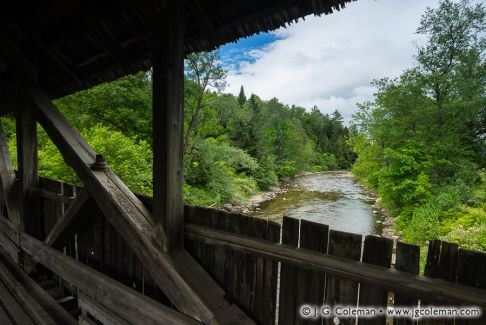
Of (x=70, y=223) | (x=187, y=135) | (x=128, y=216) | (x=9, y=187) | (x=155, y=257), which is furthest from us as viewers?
(x=187, y=135)

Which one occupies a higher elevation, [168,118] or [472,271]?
[168,118]

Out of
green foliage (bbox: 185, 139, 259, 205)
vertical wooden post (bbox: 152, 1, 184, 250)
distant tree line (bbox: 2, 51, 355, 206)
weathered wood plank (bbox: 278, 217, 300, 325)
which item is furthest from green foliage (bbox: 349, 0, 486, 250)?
vertical wooden post (bbox: 152, 1, 184, 250)

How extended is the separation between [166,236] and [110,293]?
77 centimetres

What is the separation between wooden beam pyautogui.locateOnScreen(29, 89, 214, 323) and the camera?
5.11ft

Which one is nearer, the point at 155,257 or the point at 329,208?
the point at 155,257

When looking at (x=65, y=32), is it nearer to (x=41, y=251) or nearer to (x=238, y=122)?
(x=41, y=251)

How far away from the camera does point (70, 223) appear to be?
2.43 m

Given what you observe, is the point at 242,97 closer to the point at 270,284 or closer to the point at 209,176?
the point at 209,176

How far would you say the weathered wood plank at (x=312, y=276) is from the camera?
1.39m

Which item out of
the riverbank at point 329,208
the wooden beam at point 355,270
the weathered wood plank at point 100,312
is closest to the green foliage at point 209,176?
the riverbank at point 329,208

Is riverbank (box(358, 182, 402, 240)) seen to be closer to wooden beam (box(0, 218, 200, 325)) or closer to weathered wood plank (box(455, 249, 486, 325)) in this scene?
weathered wood plank (box(455, 249, 486, 325))

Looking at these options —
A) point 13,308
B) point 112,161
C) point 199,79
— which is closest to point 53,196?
point 13,308

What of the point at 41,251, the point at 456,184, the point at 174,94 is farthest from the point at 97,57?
the point at 456,184

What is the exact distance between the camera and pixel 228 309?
162 centimetres
